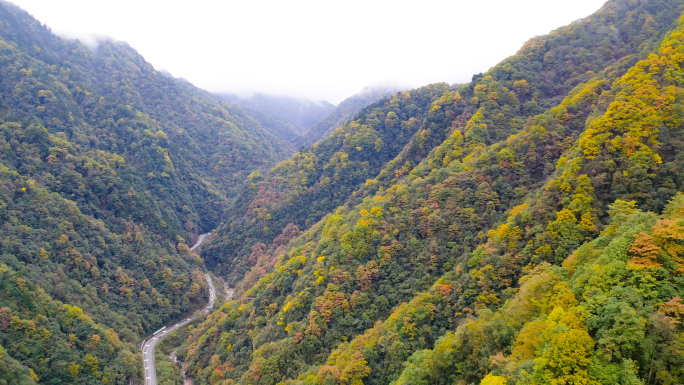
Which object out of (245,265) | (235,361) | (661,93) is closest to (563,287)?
(661,93)

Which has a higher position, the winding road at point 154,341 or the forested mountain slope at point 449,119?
the forested mountain slope at point 449,119

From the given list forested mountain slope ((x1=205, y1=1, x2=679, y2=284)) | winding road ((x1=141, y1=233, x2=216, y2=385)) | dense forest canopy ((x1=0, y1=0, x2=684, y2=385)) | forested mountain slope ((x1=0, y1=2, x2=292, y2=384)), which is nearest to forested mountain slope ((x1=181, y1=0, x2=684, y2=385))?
dense forest canopy ((x1=0, y1=0, x2=684, y2=385))

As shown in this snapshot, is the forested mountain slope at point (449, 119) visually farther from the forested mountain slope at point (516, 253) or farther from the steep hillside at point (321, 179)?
the forested mountain slope at point (516, 253)

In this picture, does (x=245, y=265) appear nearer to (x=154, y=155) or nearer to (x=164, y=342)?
(x=164, y=342)

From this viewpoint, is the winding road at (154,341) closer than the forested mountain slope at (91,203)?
No

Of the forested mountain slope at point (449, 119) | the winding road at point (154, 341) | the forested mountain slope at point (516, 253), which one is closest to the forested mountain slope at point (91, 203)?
the winding road at point (154, 341)

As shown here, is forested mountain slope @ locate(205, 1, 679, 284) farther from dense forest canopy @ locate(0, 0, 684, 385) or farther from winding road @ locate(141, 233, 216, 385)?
winding road @ locate(141, 233, 216, 385)
